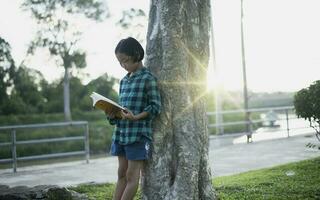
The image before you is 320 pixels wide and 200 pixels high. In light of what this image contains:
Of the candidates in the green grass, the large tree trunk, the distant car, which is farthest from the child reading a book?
the distant car

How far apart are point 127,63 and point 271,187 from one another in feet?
9.16

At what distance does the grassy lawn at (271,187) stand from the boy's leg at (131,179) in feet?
4.93

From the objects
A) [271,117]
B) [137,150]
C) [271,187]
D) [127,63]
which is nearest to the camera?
[137,150]

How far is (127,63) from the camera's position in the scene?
12.8ft

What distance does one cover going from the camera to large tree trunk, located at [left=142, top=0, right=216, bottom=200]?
13.6ft

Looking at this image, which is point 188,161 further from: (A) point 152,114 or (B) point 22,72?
(B) point 22,72

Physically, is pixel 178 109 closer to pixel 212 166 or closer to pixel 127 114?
pixel 127 114

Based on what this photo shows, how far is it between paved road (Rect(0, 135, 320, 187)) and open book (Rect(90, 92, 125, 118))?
3964mm

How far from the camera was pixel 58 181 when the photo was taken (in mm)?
7836

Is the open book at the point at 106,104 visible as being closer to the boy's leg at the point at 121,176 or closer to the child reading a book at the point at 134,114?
the child reading a book at the point at 134,114

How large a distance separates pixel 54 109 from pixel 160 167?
39.9 meters

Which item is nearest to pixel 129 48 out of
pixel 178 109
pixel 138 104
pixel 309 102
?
pixel 138 104

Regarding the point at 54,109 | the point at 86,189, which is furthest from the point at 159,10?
the point at 54,109

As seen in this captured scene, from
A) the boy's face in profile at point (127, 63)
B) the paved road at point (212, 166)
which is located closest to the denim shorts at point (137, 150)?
the boy's face in profile at point (127, 63)
